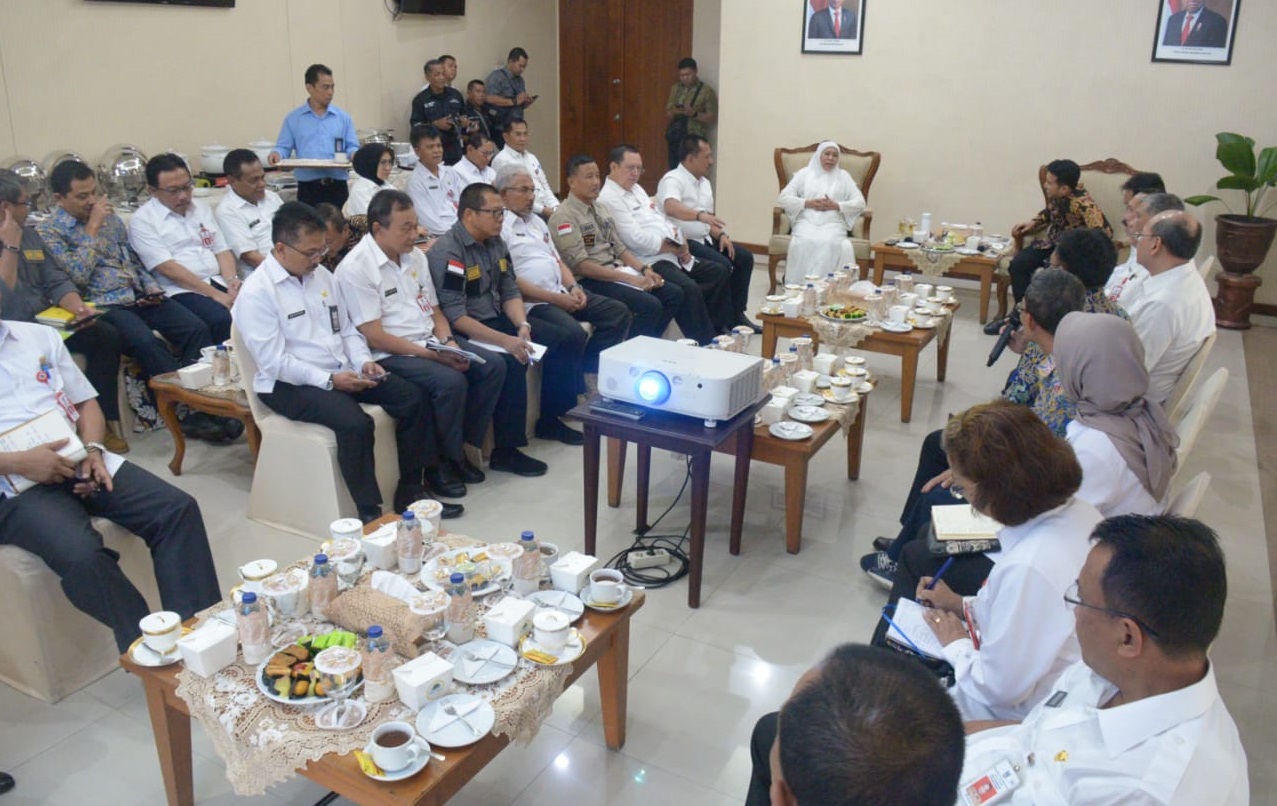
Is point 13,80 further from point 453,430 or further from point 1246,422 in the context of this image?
point 1246,422

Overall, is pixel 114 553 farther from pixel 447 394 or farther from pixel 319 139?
pixel 319 139

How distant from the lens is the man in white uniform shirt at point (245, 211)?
4.84 m

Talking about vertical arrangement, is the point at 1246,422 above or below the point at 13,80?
below

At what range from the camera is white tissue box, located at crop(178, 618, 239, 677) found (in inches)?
76.7

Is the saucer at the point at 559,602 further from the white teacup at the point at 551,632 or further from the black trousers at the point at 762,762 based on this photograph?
the black trousers at the point at 762,762

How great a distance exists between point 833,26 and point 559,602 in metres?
6.36

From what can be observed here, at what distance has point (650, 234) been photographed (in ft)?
18.0

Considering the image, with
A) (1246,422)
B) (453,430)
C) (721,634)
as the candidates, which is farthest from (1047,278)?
(1246,422)

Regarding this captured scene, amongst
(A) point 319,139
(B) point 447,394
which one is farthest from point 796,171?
(B) point 447,394

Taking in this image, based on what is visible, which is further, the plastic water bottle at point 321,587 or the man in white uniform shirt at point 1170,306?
the man in white uniform shirt at point 1170,306

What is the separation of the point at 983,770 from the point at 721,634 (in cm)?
133

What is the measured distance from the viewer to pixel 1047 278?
9.73ft

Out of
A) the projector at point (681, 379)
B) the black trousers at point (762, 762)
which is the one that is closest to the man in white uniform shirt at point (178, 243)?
the projector at point (681, 379)

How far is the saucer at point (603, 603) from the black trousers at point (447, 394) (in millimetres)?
1613
